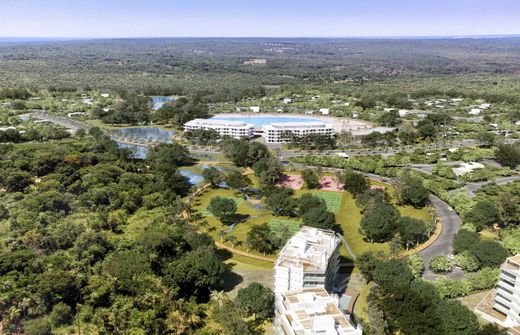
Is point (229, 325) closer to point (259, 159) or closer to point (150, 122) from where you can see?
point (259, 159)

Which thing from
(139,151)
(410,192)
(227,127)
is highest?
(410,192)

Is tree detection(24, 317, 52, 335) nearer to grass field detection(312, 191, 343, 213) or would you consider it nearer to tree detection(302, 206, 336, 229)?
tree detection(302, 206, 336, 229)

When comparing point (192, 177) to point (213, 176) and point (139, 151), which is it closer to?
point (213, 176)

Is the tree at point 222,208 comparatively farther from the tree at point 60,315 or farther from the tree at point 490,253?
the tree at point 490,253

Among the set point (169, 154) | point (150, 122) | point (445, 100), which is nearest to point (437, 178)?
point (169, 154)

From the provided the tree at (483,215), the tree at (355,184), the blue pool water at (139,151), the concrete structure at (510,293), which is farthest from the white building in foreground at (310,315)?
the blue pool water at (139,151)

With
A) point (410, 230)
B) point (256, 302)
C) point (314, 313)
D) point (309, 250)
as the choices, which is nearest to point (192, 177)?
point (410, 230)
